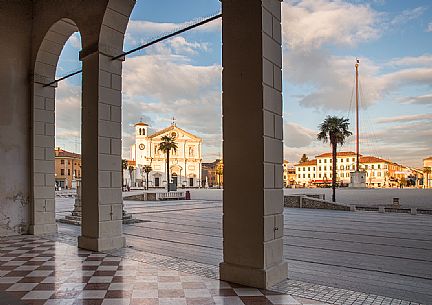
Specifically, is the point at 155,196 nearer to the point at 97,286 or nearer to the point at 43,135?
the point at 43,135

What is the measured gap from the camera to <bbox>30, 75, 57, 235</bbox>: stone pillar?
8648 mm

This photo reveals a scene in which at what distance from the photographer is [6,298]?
3.97 metres

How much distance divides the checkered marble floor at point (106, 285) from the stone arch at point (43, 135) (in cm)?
266

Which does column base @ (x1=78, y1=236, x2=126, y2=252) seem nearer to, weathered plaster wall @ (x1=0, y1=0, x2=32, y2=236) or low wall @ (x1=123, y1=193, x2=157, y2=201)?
weathered plaster wall @ (x1=0, y1=0, x2=32, y2=236)

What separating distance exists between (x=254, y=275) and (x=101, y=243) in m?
→ 3.36

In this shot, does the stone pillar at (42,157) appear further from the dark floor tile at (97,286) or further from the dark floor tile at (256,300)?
the dark floor tile at (256,300)

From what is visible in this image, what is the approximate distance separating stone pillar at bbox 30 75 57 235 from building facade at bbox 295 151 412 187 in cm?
9011

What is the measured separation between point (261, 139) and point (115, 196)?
366 cm

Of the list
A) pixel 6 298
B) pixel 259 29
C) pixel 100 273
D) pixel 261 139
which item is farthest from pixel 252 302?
pixel 259 29

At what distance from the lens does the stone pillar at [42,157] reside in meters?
8.65

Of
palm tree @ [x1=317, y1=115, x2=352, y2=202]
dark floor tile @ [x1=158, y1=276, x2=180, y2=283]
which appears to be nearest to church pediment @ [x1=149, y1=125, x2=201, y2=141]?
palm tree @ [x1=317, y1=115, x2=352, y2=202]

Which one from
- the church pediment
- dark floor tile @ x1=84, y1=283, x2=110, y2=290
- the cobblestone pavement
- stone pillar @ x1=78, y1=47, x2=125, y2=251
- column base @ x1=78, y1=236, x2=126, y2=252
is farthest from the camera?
the church pediment

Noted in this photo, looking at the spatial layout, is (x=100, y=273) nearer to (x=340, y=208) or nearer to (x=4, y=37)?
(x=4, y=37)

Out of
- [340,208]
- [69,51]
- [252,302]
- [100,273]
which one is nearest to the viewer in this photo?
[252,302]
